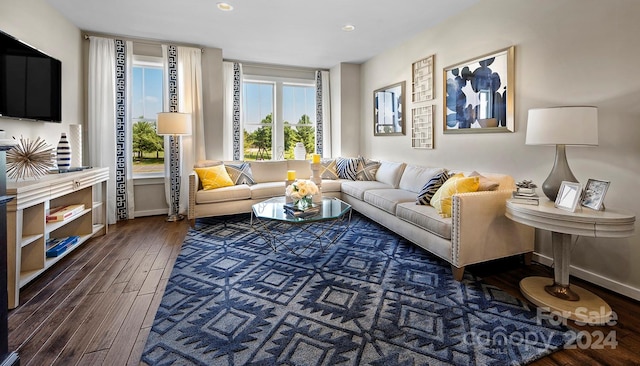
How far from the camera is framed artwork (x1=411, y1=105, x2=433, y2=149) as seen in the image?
13.5 ft

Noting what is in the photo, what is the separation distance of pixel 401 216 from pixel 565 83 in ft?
5.81

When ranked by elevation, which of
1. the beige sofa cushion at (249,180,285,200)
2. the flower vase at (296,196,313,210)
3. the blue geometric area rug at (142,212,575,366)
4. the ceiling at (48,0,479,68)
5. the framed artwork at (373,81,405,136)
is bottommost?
the blue geometric area rug at (142,212,575,366)

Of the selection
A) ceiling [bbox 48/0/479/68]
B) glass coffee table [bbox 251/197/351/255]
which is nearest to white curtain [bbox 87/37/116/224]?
ceiling [bbox 48/0/479/68]

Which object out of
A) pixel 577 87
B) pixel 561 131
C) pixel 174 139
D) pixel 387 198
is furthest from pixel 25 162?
pixel 577 87

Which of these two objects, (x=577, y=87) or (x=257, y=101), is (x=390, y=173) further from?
(x=257, y=101)

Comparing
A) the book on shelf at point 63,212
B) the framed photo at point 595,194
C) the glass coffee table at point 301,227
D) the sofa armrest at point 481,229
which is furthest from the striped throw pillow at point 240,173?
the framed photo at point 595,194

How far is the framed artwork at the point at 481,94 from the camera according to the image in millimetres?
3018

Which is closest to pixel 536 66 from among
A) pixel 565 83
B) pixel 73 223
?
pixel 565 83

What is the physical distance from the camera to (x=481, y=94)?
3316 mm

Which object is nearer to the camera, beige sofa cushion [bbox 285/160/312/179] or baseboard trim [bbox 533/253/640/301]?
baseboard trim [bbox 533/253/640/301]

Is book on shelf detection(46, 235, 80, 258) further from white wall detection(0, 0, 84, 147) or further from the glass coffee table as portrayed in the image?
the glass coffee table

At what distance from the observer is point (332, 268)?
8.95 ft

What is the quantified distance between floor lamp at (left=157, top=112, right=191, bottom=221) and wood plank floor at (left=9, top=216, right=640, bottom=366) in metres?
1.39

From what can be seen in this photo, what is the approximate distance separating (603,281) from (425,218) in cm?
136
